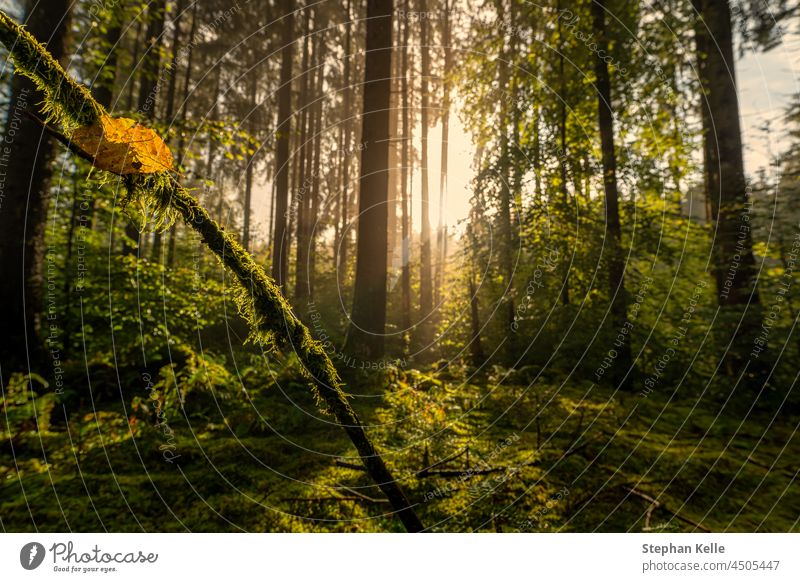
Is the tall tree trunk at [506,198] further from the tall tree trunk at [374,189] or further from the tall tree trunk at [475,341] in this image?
the tall tree trunk at [374,189]

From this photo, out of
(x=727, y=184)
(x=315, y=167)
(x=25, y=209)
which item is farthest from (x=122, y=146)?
(x=315, y=167)

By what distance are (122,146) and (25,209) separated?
5182 mm

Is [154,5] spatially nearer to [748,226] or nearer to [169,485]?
[169,485]

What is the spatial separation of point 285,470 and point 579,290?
701cm

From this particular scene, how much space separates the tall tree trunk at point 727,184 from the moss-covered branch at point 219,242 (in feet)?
19.3

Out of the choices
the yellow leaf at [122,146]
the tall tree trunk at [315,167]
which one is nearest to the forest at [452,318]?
the yellow leaf at [122,146]

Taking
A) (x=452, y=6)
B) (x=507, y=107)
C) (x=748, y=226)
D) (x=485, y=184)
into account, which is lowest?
(x=748, y=226)

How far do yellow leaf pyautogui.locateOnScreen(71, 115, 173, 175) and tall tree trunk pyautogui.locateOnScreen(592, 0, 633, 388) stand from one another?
760cm

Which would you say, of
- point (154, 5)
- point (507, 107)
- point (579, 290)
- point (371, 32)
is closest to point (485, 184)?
point (507, 107)

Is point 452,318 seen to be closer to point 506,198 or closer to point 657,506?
point 506,198

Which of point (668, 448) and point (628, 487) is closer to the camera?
point (628, 487)

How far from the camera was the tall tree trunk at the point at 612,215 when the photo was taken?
7102 millimetres
